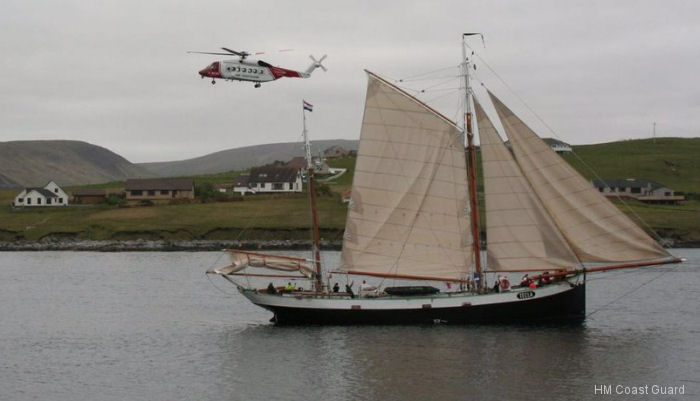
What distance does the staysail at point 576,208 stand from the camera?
59.9 metres

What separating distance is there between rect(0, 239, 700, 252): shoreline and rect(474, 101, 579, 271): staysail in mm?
71291

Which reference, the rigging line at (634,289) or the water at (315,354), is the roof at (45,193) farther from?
the rigging line at (634,289)

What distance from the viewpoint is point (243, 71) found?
319ft

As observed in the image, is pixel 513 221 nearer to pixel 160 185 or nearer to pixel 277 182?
pixel 160 185

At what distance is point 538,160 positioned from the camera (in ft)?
201

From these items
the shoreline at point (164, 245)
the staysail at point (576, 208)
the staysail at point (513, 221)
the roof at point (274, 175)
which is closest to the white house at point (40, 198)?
the shoreline at point (164, 245)

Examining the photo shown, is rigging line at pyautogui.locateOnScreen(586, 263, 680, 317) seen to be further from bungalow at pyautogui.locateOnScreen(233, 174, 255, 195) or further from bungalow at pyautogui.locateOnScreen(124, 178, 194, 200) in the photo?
bungalow at pyautogui.locateOnScreen(233, 174, 255, 195)

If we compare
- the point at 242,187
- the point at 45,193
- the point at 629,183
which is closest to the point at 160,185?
the point at 242,187

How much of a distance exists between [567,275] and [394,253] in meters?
11.2

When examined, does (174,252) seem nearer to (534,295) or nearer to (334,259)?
(334,259)

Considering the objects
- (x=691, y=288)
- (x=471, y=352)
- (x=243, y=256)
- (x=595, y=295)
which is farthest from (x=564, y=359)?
(x=691, y=288)

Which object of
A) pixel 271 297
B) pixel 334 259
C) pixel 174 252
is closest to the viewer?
Result: pixel 271 297

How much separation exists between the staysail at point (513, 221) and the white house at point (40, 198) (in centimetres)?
13449

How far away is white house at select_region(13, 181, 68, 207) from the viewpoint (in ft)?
593
